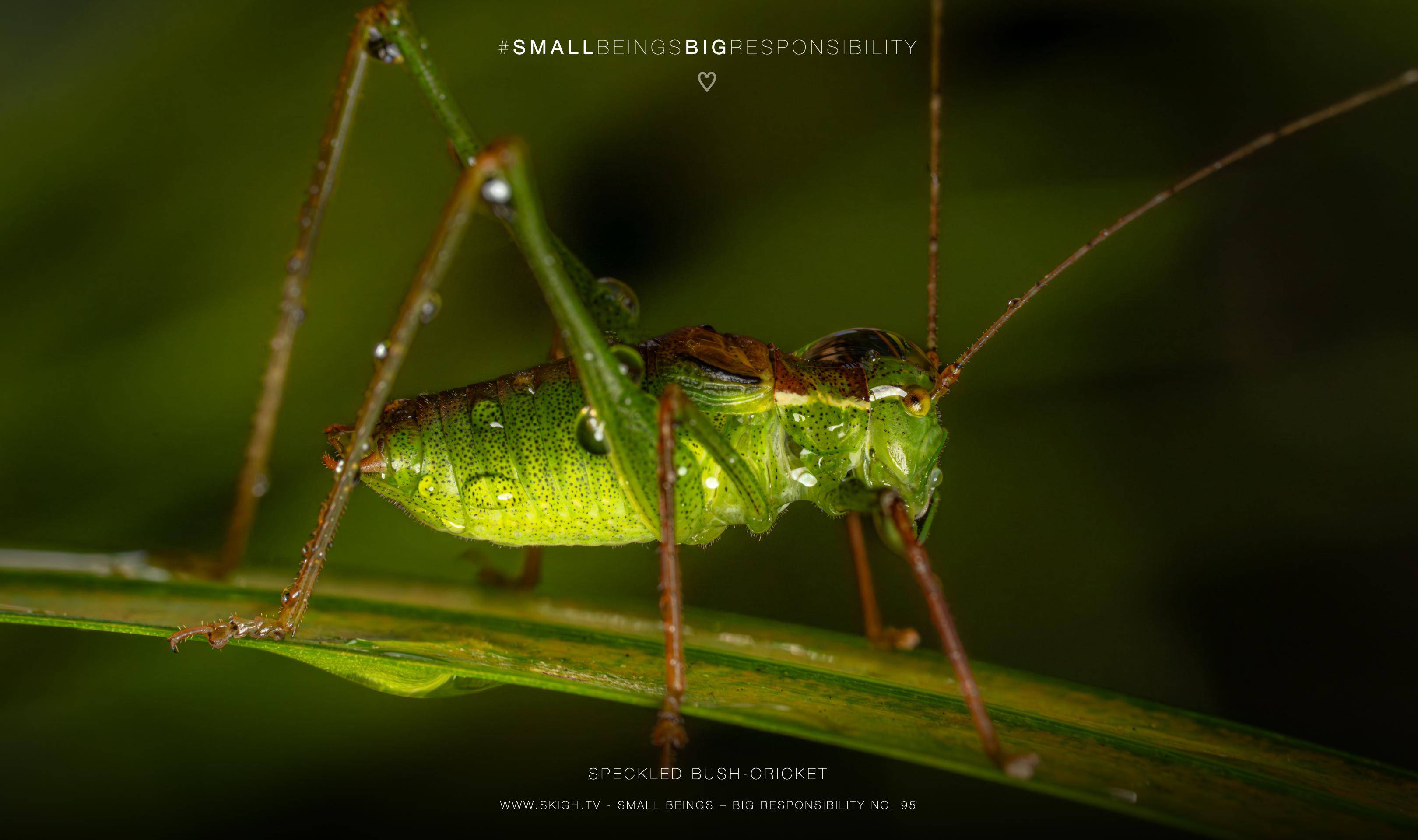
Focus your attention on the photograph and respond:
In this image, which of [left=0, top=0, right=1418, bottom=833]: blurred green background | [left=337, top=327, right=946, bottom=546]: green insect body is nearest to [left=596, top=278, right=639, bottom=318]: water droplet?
[left=337, top=327, right=946, bottom=546]: green insect body

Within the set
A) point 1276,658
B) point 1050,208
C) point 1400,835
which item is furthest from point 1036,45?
point 1400,835

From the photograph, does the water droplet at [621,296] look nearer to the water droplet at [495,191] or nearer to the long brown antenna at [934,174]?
the water droplet at [495,191]

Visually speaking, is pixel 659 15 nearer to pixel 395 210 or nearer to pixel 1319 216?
pixel 395 210

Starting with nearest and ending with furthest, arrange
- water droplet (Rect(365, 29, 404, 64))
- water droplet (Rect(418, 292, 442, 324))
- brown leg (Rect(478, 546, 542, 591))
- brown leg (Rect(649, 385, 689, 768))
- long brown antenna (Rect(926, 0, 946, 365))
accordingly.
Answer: brown leg (Rect(649, 385, 689, 768))
water droplet (Rect(418, 292, 442, 324))
water droplet (Rect(365, 29, 404, 64))
long brown antenna (Rect(926, 0, 946, 365))
brown leg (Rect(478, 546, 542, 591))

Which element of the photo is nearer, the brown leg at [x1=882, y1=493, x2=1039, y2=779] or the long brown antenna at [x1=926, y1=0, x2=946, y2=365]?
the brown leg at [x1=882, y1=493, x2=1039, y2=779]

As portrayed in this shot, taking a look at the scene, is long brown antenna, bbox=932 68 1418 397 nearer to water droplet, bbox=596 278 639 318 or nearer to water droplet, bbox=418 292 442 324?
water droplet, bbox=596 278 639 318

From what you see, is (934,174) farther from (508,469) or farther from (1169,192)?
(508,469)

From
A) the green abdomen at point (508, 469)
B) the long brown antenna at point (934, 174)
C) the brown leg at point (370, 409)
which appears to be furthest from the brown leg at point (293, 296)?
the long brown antenna at point (934, 174)
